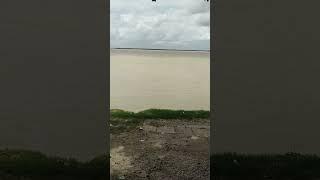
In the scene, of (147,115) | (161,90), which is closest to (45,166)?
(147,115)

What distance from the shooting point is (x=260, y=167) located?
4.90 metres

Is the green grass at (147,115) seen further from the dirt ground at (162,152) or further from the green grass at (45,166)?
the green grass at (45,166)

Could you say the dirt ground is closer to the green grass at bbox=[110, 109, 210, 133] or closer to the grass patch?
the green grass at bbox=[110, 109, 210, 133]

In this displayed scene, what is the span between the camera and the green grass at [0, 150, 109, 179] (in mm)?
4781

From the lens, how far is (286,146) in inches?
196

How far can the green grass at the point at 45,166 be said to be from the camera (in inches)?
188

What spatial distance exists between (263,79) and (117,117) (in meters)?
4.85

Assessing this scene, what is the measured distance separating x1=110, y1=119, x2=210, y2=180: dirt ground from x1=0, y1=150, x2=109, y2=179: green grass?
691 mm

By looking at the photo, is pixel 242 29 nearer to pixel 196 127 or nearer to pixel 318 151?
pixel 318 151

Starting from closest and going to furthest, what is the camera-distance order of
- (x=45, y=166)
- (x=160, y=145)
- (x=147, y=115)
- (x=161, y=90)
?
(x=45, y=166) < (x=160, y=145) < (x=147, y=115) < (x=161, y=90)

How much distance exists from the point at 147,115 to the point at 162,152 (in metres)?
2.91

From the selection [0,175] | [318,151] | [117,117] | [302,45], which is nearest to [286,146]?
[318,151]

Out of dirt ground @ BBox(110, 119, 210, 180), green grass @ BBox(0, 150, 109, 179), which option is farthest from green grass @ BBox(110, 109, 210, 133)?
green grass @ BBox(0, 150, 109, 179)

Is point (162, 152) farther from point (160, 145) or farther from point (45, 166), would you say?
point (45, 166)
